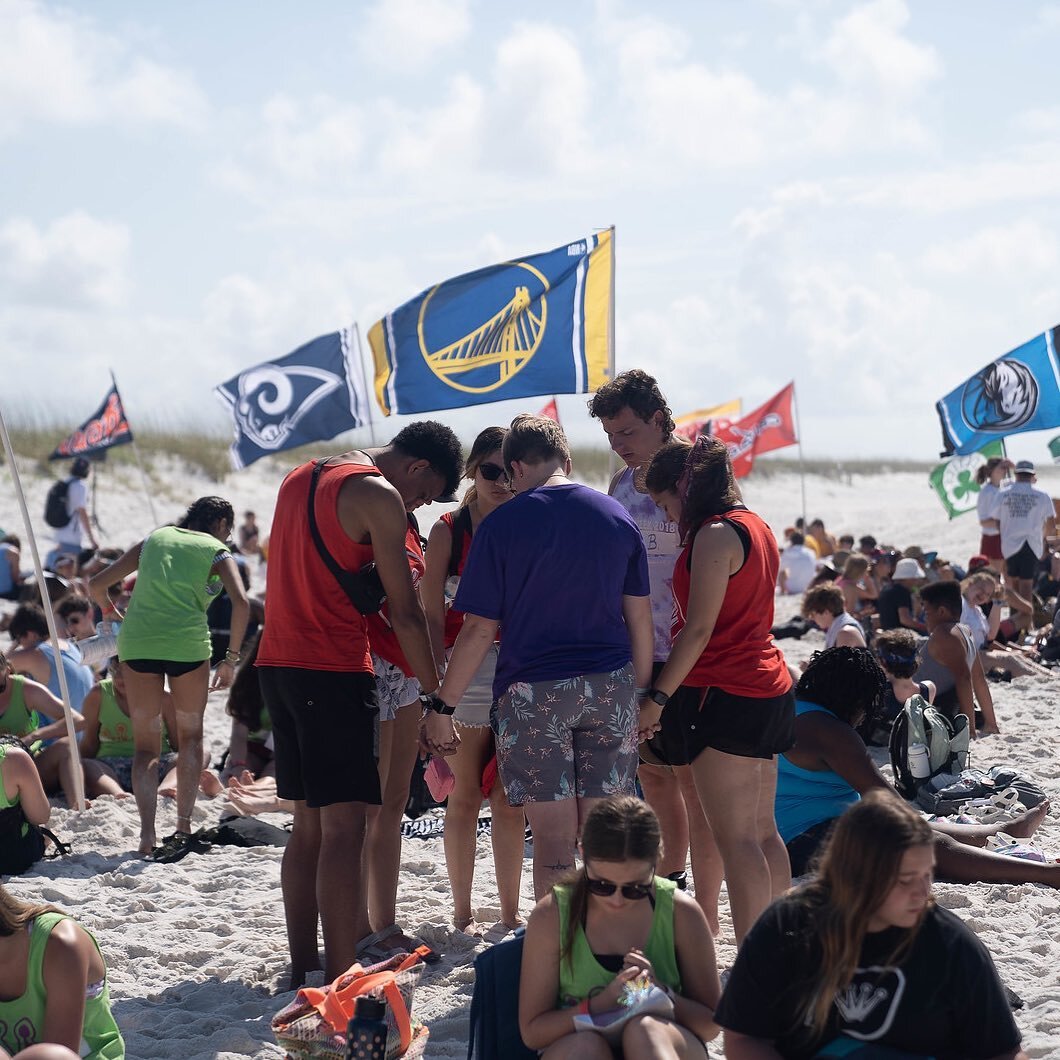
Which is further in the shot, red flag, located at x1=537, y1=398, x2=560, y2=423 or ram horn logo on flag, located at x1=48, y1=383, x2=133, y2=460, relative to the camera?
red flag, located at x1=537, y1=398, x2=560, y2=423

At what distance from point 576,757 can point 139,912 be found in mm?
2316

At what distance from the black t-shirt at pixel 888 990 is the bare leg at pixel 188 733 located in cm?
410

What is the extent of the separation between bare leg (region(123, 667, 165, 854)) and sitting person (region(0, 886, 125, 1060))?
3.24 m

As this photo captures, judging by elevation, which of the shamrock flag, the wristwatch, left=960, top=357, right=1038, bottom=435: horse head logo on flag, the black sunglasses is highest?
left=960, top=357, right=1038, bottom=435: horse head logo on flag

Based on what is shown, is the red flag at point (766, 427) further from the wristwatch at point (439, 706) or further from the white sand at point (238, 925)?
the wristwatch at point (439, 706)

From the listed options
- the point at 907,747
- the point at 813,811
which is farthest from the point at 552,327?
the point at 813,811

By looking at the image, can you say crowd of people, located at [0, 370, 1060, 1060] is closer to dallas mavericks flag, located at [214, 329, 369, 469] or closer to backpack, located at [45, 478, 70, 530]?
dallas mavericks flag, located at [214, 329, 369, 469]

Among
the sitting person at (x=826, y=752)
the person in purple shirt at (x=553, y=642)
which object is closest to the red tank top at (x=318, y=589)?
the person in purple shirt at (x=553, y=642)

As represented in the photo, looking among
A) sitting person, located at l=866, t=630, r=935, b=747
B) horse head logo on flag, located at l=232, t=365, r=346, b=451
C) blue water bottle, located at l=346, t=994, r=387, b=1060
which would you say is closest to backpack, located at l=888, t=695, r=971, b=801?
sitting person, located at l=866, t=630, r=935, b=747

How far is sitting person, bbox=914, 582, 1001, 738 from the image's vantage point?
7.68 meters

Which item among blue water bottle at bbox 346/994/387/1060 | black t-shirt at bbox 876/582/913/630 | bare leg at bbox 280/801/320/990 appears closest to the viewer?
blue water bottle at bbox 346/994/387/1060

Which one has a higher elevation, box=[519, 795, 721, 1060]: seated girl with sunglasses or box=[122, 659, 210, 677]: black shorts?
box=[122, 659, 210, 677]: black shorts

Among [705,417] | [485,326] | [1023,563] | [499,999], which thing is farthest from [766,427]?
[499,999]

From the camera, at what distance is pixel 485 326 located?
8.30 metres
